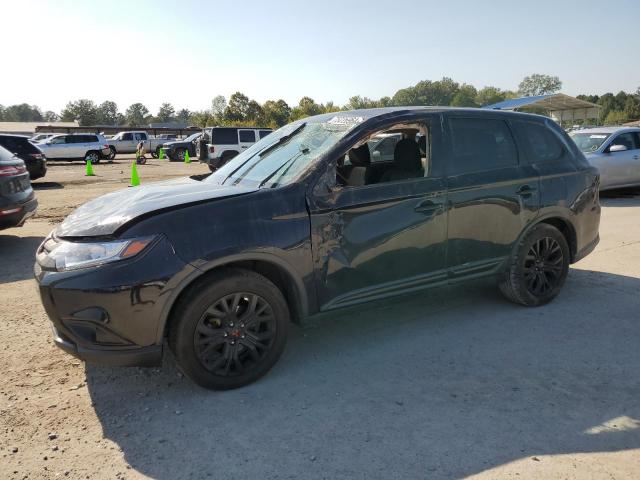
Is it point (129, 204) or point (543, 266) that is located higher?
point (129, 204)

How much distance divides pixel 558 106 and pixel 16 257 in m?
45.8

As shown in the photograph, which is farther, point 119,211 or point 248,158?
point 248,158

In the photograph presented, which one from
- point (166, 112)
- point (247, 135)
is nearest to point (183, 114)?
point (166, 112)

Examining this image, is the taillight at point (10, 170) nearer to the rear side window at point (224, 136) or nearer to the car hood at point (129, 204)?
the car hood at point (129, 204)

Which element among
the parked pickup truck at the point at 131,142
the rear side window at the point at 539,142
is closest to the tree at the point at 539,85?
the parked pickup truck at the point at 131,142

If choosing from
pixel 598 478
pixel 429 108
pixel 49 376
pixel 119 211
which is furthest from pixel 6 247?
pixel 598 478

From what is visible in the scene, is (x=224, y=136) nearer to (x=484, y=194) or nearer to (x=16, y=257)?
(x=16, y=257)

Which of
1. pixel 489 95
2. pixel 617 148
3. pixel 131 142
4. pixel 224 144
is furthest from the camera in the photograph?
pixel 489 95

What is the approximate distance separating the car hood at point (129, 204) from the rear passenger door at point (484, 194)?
1734 millimetres

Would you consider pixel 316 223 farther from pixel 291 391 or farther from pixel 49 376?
pixel 49 376

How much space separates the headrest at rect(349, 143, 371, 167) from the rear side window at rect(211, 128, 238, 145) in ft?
57.4

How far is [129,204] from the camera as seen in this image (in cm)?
340

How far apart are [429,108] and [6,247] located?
6610mm

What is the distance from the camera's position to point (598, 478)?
2.43 m
